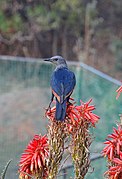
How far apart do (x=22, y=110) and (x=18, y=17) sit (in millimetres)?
4112

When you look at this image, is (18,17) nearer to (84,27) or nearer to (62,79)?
(84,27)

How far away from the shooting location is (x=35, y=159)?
1.30m

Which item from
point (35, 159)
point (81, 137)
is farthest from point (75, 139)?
point (35, 159)

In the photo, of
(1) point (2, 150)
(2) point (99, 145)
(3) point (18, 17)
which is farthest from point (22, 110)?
(3) point (18, 17)

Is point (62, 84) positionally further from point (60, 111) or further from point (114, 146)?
point (114, 146)

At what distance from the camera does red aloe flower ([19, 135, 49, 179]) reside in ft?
4.28

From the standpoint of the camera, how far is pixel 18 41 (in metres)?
8.45

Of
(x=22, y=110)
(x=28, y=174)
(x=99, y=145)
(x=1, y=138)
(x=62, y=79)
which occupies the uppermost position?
(x=22, y=110)

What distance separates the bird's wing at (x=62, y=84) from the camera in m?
1.46

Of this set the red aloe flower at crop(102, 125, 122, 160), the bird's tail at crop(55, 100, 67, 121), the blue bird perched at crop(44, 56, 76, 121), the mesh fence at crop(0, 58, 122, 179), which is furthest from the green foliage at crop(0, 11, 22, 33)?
the red aloe flower at crop(102, 125, 122, 160)

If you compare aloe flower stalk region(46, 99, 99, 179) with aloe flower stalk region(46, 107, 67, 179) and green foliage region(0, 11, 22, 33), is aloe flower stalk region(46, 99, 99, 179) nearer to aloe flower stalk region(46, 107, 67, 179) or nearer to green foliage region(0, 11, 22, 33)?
aloe flower stalk region(46, 107, 67, 179)

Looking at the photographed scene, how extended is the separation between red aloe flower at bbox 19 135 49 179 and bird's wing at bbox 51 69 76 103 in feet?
0.53

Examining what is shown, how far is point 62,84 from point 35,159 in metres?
0.29

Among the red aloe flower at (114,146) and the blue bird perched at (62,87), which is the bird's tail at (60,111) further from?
the red aloe flower at (114,146)
